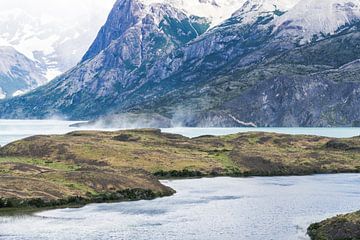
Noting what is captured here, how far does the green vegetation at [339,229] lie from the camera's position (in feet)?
311

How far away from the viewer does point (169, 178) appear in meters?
192

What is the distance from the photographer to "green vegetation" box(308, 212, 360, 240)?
94812 mm

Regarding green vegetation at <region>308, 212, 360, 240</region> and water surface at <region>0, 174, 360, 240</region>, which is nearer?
green vegetation at <region>308, 212, 360, 240</region>

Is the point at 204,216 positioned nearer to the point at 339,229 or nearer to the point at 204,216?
the point at 204,216

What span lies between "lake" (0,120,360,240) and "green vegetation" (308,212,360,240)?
2871mm

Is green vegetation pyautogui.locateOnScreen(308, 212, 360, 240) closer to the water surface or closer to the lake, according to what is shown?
the water surface

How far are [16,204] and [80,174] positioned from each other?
88.9 feet

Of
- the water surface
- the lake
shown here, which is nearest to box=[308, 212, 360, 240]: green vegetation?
the water surface

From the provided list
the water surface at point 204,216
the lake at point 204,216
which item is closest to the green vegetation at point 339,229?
the water surface at point 204,216

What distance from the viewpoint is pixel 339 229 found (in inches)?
3826

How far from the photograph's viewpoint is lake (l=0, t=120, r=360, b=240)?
350 feet

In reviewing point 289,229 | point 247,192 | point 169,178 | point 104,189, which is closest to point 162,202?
point 104,189

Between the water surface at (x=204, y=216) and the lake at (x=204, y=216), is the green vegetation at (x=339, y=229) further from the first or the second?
the lake at (x=204, y=216)

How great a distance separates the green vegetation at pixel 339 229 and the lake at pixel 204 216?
2.87m
